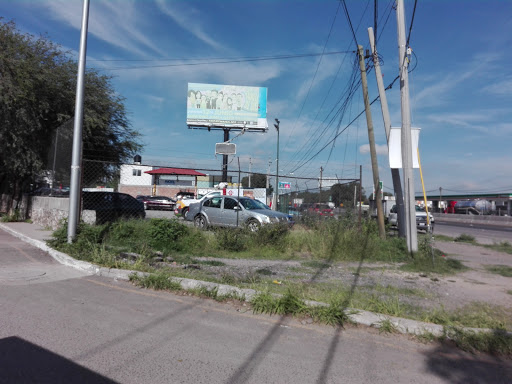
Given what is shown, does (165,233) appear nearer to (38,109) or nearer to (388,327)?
(388,327)

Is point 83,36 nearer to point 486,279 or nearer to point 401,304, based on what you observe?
point 401,304

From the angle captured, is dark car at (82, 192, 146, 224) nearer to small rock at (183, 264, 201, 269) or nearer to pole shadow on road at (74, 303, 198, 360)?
small rock at (183, 264, 201, 269)

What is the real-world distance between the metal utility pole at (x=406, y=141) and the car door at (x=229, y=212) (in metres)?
5.91

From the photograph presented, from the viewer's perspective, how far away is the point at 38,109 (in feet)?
51.3

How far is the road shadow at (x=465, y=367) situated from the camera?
3783mm

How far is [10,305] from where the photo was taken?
544 centimetres

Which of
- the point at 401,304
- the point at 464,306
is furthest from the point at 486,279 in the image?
the point at 401,304

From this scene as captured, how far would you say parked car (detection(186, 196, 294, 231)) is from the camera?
43.8 feet

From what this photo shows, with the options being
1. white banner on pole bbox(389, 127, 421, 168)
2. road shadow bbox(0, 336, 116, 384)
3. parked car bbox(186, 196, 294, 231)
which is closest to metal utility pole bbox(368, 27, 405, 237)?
white banner on pole bbox(389, 127, 421, 168)

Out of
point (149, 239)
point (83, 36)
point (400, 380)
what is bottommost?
point (400, 380)

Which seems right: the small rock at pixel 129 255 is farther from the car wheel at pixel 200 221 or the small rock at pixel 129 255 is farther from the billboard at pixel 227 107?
the billboard at pixel 227 107

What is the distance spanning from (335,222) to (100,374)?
352 inches

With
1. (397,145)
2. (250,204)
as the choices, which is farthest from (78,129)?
(397,145)

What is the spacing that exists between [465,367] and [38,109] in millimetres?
A: 16754
